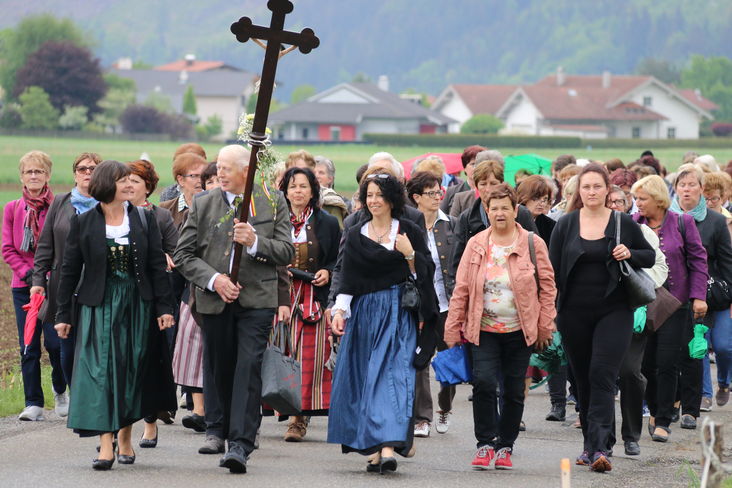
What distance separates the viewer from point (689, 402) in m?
10.9

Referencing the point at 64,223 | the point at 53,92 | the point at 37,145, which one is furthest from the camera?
the point at 53,92

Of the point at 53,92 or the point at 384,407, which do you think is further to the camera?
the point at 53,92

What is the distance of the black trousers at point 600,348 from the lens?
8.71m

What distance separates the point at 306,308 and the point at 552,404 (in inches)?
97.4

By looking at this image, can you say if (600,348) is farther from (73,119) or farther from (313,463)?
(73,119)

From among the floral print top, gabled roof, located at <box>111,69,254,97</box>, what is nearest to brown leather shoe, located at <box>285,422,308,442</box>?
the floral print top

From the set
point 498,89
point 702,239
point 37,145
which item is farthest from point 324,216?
point 498,89

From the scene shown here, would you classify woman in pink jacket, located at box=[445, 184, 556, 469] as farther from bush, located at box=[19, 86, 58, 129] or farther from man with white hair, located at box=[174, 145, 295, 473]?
bush, located at box=[19, 86, 58, 129]

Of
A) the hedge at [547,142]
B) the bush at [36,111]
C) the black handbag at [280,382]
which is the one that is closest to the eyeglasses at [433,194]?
the black handbag at [280,382]

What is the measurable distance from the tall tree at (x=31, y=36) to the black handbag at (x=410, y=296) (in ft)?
364

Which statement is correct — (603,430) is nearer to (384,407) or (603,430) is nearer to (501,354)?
(501,354)

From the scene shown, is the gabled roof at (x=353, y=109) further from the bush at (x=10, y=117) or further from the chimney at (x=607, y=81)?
the bush at (x=10, y=117)

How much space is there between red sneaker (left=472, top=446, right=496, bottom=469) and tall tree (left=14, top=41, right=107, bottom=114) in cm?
10244

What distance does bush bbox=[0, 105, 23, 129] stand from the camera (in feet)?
325
